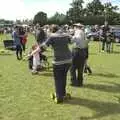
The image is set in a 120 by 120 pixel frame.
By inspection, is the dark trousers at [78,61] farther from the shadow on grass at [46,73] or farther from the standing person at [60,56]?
the shadow on grass at [46,73]

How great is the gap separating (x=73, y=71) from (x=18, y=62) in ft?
28.0

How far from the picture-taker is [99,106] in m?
10.7

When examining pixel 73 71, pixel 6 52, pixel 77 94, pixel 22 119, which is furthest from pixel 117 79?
pixel 6 52

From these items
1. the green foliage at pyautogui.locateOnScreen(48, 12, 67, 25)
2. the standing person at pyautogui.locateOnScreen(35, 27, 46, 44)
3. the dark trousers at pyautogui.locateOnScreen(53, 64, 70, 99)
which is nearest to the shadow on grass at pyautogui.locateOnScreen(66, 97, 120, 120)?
the dark trousers at pyautogui.locateOnScreen(53, 64, 70, 99)

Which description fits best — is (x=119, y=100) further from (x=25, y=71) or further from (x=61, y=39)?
(x=25, y=71)

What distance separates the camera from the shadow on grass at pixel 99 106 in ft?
32.3

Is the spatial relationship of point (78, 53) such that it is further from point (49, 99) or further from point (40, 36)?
point (40, 36)

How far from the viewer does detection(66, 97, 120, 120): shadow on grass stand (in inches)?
388

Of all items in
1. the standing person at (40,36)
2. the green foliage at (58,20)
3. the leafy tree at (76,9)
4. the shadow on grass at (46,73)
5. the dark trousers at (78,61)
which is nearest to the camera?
the dark trousers at (78,61)

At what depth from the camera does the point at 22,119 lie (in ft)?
30.7

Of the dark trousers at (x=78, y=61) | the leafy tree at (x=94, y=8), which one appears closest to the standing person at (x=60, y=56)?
the dark trousers at (x=78, y=61)

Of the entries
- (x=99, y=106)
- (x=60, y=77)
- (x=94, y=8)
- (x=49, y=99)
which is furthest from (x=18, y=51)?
(x=94, y=8)

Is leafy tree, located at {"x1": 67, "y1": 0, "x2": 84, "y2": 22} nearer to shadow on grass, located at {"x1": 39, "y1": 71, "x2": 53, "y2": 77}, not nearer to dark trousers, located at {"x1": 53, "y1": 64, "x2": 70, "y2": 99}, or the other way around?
shadow on grass, located at {"x1": 39, "y1": 71, "x2": 53, "y2": 77}

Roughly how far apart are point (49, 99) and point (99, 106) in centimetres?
147
